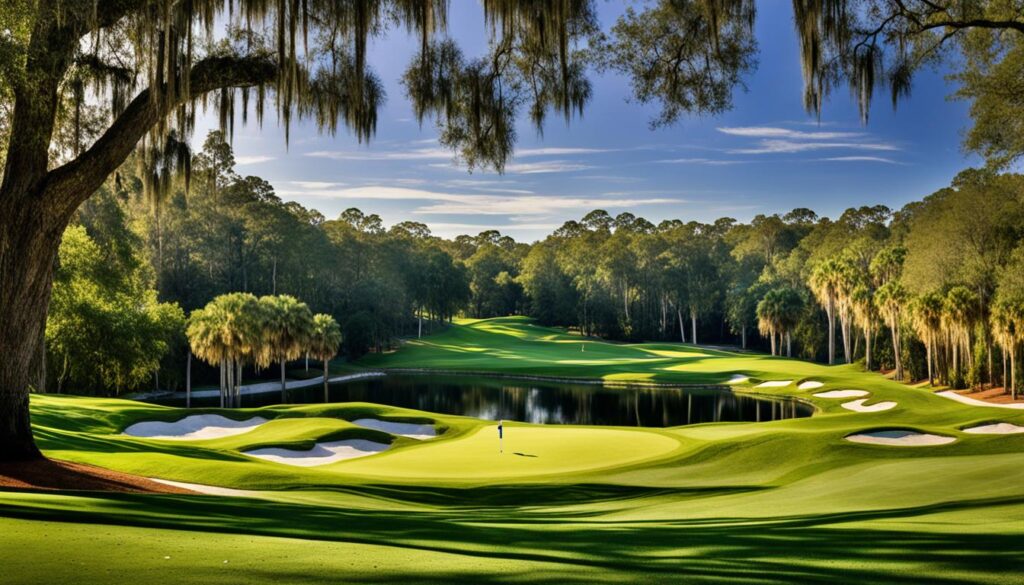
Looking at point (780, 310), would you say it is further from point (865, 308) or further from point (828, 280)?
point (865, 308)

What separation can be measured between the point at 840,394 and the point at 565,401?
1572 centimetres

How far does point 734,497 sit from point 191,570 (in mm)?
10231

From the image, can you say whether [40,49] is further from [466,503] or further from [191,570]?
[466,503]

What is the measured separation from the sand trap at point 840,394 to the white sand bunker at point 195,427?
99.5ft

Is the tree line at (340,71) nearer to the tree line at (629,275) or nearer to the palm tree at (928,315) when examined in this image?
the tree line at (629,275)

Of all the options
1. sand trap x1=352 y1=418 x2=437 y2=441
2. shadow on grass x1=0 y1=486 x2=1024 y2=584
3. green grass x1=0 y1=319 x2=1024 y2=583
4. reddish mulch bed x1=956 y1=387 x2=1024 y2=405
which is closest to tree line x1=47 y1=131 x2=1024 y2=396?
reddish mulch bed x1=956 y1=387 x2=1024 y2=405

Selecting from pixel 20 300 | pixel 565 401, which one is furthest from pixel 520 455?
pixel 565 401

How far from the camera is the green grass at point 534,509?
4902mm

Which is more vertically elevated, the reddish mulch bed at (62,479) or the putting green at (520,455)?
the reddish mulch bed at (62,479)

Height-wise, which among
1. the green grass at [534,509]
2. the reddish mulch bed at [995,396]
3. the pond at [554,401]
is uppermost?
the green grass at [534,509]

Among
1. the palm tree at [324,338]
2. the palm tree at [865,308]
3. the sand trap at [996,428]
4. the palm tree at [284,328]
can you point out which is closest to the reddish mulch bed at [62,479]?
the sand trap at [996,428]

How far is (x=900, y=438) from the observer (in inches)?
819

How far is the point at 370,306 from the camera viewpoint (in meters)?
71.6

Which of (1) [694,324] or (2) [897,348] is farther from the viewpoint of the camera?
(1) [694,324]
